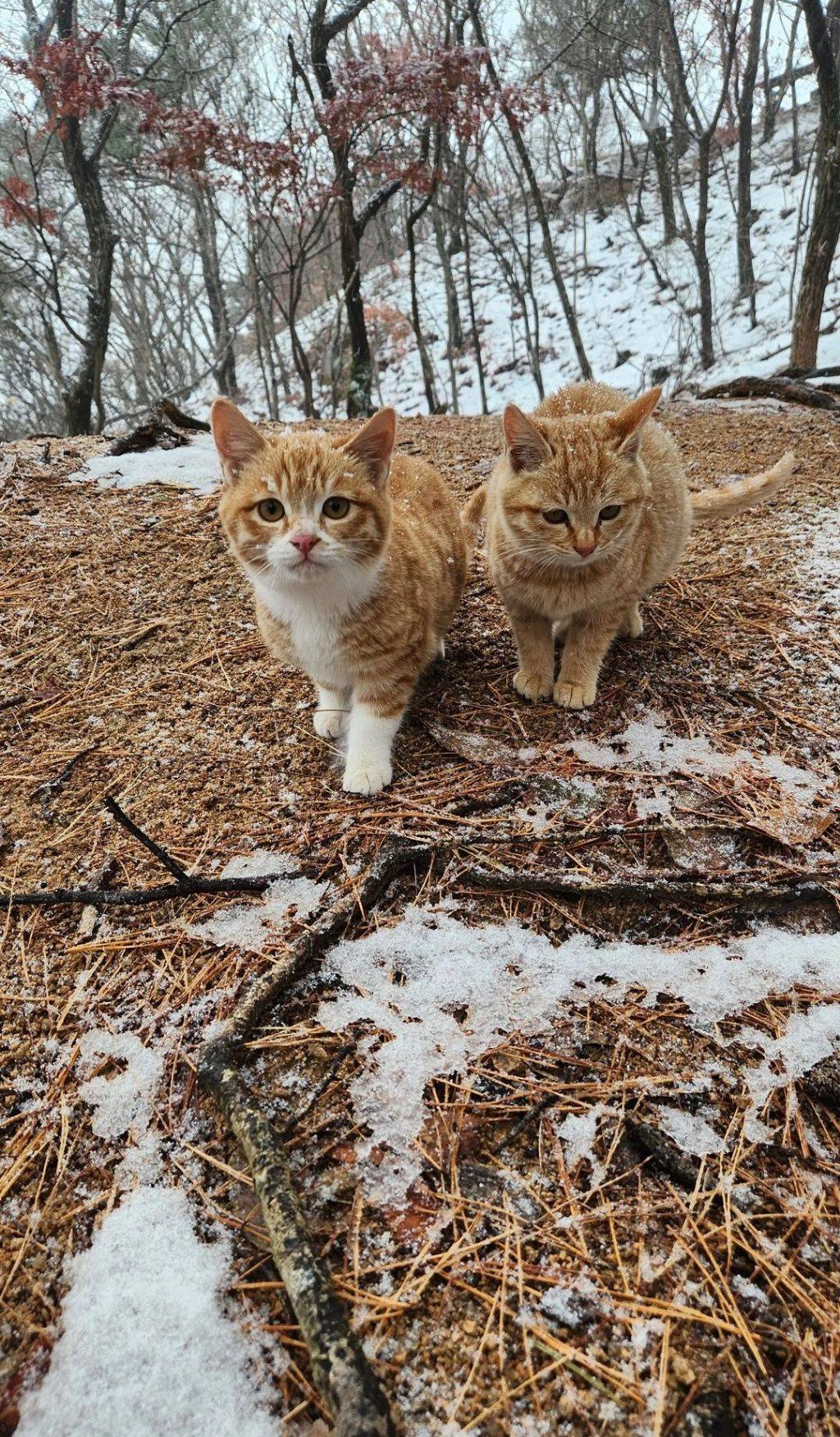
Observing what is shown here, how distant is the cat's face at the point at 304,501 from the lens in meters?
1.90

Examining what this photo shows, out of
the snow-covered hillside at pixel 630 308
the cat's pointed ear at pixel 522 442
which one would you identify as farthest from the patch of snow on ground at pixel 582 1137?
the snow-covered hillside at pixel 630 308

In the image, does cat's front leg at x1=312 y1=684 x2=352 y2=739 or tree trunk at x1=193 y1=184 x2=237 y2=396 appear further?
tree trunk at x1=193 y1=184 x2=237 y2=396

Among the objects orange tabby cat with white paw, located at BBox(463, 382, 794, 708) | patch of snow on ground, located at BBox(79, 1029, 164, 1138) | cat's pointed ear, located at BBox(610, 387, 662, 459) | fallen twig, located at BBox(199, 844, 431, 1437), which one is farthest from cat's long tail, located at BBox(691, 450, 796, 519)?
patch of snow on ground, located at BBox(79, 1029, 164, 1138)

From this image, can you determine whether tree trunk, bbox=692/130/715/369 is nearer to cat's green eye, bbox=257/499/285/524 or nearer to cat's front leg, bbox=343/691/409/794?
cat's green eye, bbox=257/499/285/524

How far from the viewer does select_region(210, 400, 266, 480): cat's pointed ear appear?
77.2 inches

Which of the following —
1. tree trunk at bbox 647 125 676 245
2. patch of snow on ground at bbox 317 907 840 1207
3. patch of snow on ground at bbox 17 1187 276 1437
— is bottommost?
patch of snow on ground at bbox 17 1187 276 1437

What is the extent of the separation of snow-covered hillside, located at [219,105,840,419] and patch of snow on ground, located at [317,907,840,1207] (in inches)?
416

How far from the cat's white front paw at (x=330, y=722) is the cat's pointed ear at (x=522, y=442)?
958 mm

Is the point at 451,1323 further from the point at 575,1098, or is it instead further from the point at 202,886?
the point at 202,886

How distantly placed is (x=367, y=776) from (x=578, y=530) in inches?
38.4

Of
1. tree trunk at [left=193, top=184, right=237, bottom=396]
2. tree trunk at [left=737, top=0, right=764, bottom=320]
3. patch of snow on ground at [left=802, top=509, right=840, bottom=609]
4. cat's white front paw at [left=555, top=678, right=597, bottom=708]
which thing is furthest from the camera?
tree trunk at [left=193, top=184, right=237, bottom=396]

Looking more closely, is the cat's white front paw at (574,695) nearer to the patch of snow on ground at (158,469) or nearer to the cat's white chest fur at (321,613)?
the cat's white chest fur at (321,613)

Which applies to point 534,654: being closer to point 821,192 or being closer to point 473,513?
point 473,513

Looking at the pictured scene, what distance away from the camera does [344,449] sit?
204cm
